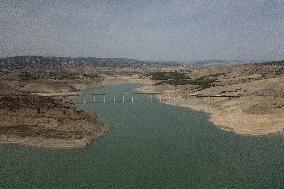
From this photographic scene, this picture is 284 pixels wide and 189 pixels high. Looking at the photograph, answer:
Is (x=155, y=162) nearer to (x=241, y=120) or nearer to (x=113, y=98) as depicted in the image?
(x=241, y=120)

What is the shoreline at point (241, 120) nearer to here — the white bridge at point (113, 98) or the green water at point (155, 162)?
the green water at point (155, 162)

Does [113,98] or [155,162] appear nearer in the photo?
[155,162]

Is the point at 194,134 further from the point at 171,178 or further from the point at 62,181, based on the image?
the point at 62,181

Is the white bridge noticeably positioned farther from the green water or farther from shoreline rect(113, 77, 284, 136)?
the green water

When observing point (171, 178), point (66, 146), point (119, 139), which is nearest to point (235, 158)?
point (171, 178)

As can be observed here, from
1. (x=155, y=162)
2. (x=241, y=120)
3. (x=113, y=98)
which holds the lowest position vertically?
(x=113, y=98)

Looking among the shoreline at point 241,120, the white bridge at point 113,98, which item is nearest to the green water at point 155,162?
the shoreline at point 241,120

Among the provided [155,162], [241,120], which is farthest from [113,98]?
[155,162]

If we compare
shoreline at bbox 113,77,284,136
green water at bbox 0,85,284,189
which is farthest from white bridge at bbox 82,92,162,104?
green water at bbox 0,85,284,189
